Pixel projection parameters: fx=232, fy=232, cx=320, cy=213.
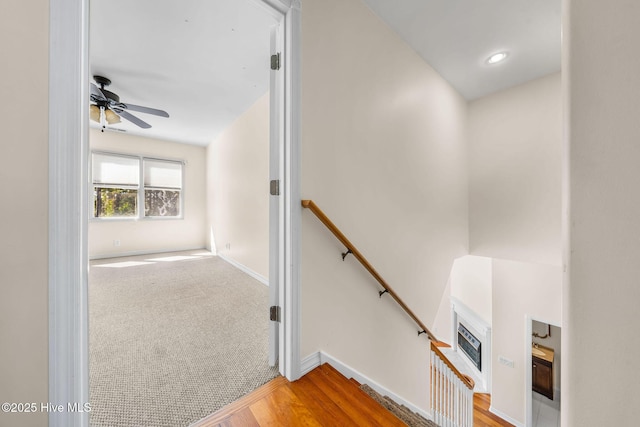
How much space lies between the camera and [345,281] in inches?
67.6

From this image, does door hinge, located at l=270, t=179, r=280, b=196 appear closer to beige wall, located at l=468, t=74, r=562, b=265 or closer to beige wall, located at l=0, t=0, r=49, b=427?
beige wall, located at l=0, t=0, r=49, b=427

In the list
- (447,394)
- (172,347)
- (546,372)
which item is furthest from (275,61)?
(546,372)

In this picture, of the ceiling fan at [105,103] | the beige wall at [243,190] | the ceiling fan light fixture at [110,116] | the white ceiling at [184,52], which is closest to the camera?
the white ceiling at [184,52]

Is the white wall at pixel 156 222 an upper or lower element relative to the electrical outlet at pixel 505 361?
upper

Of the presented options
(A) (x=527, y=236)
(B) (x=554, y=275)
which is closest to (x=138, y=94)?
(A) (x=527, y=236)

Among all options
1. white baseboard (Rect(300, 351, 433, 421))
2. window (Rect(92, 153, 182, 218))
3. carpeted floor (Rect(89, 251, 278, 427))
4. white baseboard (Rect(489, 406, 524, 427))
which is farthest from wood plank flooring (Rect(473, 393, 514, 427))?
window (Rect(92, 153, 182, 218))

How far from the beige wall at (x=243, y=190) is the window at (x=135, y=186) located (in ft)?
3.45

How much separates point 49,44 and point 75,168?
15.5 inches

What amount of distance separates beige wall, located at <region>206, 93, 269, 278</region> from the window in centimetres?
105

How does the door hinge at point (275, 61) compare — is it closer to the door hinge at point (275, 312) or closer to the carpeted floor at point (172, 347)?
the door hinge at point (275, 312)

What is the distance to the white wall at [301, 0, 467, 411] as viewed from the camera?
1523mm

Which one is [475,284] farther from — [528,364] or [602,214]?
[602,214]

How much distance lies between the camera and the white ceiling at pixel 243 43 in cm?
193

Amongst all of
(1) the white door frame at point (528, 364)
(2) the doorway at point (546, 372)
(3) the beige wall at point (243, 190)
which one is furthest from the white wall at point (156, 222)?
(2) the doorway at point (546, 372)
